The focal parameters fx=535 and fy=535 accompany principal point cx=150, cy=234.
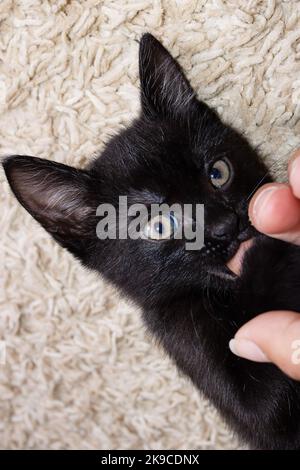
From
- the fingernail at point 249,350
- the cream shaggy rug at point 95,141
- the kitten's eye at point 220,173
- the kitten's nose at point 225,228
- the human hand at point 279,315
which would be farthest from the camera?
the cream shaggy rug at point 95,141

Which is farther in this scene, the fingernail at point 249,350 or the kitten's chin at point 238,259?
the kitten's chin at point 238,259

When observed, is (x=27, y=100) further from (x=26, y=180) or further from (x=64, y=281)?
(x=64, y=281)

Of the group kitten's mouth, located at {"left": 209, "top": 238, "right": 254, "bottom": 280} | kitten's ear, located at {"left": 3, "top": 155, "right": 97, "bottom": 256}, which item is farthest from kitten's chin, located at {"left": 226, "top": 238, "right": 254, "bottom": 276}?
kitten's ear, located at {"left": 3, "top": 155, "right": 97, "bottom": 256}

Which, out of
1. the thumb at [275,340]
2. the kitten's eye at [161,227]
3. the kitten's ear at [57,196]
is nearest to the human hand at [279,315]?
the thumb at [275,340]

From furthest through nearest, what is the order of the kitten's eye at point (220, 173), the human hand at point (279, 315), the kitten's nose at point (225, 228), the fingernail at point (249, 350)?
the kitten's eye at point (220, 173) → the kitten's nose at point (225, 228) → the fingernail at point (249, 350) → the human hand at point (279, 315)

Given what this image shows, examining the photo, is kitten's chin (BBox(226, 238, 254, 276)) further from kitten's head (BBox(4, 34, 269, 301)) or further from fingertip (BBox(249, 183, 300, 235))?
fingertip (BBox(249, 183, 300, 235))

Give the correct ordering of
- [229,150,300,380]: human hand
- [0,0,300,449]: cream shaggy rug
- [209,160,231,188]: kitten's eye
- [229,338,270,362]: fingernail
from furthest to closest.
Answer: [0,0,300,449]: cream shaggy rug < [209,160,231,188]: kitten's eye < [229,338,270,362]: fingernail < [229,150,300,380]: human hand

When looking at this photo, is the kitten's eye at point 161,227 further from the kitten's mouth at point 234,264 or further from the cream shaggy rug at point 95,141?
the cream shaggy rug at point 95,141
